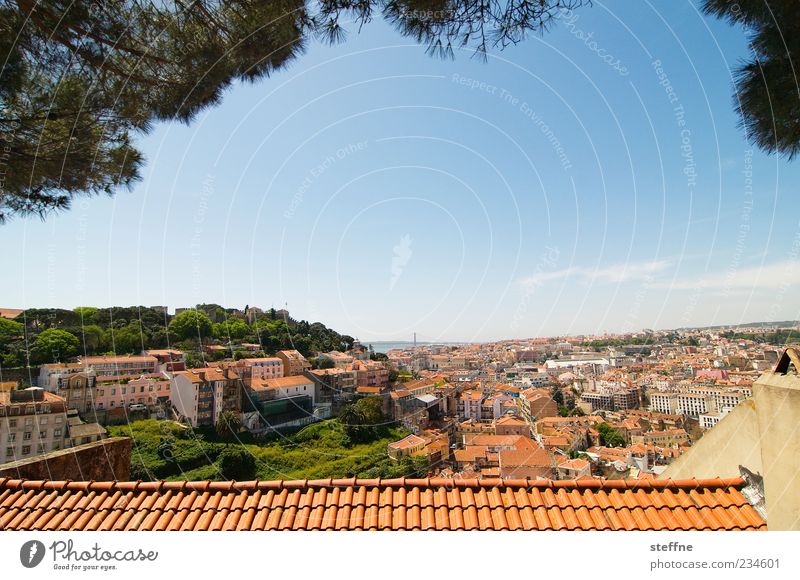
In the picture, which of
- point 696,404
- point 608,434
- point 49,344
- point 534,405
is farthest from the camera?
point 608,434

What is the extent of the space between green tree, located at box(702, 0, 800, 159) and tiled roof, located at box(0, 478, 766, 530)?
1.85 meters

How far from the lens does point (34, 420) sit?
8336mm

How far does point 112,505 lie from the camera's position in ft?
6.28

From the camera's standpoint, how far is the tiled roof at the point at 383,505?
172cm

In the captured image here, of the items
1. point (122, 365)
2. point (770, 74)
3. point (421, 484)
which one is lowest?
point (122, 365)

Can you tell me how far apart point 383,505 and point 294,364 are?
4821 millimetres

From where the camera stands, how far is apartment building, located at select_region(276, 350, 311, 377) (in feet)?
19.9

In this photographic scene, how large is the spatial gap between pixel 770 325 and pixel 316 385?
5.62 metres

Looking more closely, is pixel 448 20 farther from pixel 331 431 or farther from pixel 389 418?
pixel 331 431

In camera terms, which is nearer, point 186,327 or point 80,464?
point 80,464

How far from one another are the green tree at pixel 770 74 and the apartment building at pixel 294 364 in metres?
5.78

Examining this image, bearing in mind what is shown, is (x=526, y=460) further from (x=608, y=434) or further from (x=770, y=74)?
(x=608, y=434)

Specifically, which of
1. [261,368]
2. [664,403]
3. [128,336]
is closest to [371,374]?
[261,368]
